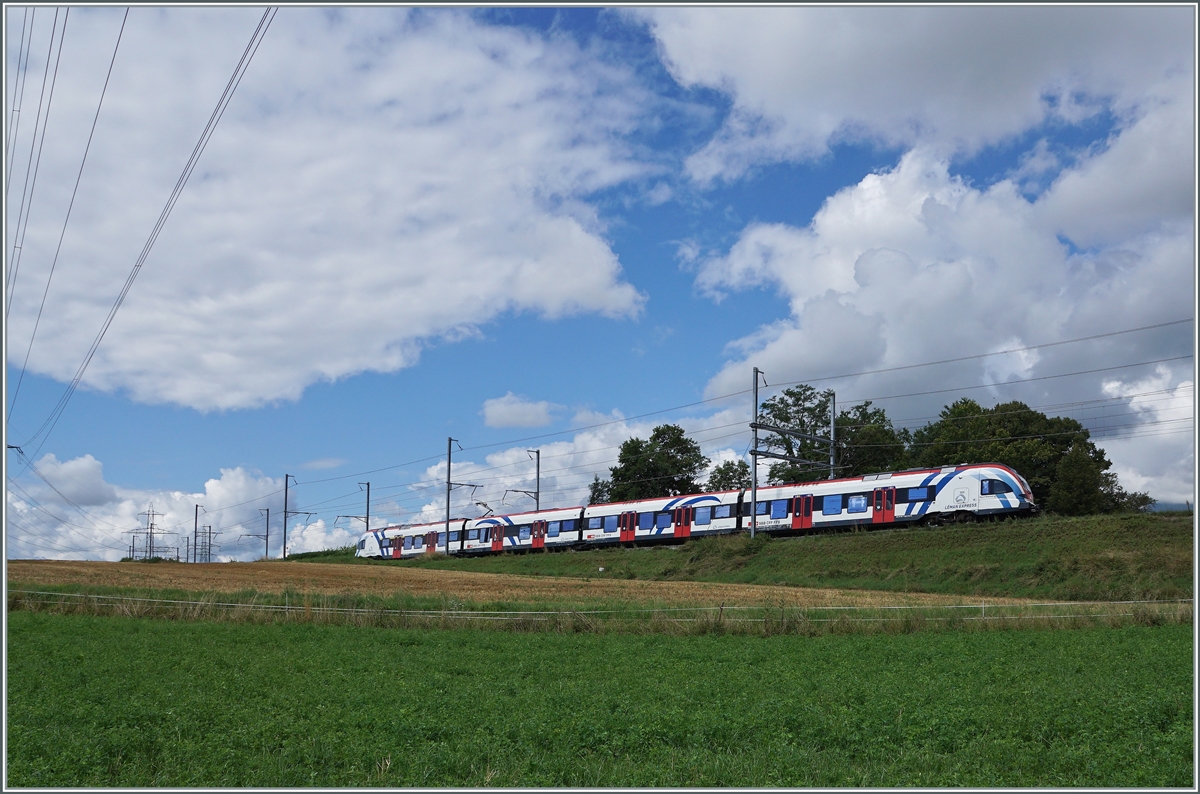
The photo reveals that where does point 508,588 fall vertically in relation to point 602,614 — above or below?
below

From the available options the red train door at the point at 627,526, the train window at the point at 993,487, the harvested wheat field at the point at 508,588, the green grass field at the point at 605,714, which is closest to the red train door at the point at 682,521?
the red train door at the point at 627,526

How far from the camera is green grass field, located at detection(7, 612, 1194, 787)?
10141mm

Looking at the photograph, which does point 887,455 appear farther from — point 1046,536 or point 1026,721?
point 1026,721

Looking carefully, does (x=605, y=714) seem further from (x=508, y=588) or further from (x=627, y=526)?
(x=627, y=526)

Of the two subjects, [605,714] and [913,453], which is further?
[913,453]

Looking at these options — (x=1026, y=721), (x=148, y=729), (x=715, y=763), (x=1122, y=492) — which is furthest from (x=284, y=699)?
(x=1122, y=492)

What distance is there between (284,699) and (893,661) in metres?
12.0

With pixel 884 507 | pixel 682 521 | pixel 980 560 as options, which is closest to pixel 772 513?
pixel 682 521

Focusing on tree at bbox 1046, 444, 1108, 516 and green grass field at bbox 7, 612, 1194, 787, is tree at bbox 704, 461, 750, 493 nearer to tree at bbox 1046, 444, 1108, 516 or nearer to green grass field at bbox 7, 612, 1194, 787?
tree at bbox 1046, 444, 1108, 516

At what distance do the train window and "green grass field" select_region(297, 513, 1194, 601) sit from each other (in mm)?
2929

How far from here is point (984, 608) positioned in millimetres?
26234

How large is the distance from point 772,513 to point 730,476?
112 feet

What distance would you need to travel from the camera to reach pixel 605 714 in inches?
508

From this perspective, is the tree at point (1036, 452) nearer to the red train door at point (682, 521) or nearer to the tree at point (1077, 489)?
the tree at point (1077, 489)
